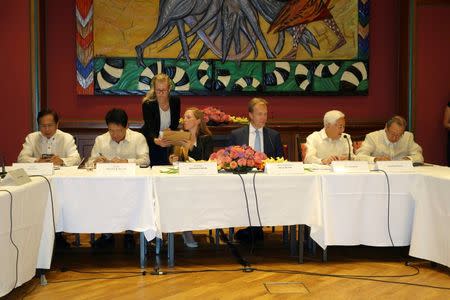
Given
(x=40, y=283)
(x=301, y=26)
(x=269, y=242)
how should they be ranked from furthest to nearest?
(x=301, y=26)
(x=269, y=242)
(x=40, y=283)

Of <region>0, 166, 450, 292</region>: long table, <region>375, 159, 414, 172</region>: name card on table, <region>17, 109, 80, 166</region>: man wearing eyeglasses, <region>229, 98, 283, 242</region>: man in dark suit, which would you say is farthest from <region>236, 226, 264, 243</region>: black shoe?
<region>17, 109, 80, 166</region>: man wearing eyeglasses

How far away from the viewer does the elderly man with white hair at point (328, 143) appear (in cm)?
463

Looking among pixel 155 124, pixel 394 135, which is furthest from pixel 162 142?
pixel 394 135

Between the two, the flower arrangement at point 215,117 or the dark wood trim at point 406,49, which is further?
the dark wood trim at point 406,49

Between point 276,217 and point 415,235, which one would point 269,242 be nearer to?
point 276,217

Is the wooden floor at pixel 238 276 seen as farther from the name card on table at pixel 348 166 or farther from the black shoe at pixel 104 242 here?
the name card on table at pixel 348 166

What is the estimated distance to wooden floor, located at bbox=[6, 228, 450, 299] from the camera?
334 cm

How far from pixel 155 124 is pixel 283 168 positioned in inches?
56.7

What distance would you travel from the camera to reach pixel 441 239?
3660mm

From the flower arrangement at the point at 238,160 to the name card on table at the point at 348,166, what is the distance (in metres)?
0.52

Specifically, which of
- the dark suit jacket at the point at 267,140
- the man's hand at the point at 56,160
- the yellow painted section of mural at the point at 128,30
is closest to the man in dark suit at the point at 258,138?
the dark suit jacket at the point at 267,140

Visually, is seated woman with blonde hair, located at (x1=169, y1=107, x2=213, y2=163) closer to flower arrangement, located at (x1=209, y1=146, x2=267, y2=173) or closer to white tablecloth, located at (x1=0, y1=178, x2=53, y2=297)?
flower arrangement, located at (x1=209, y1=146, x2=267, y2=173)

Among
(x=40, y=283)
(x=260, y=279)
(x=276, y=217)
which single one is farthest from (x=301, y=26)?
(x=40, y=283)

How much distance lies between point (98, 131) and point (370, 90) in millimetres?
3335
